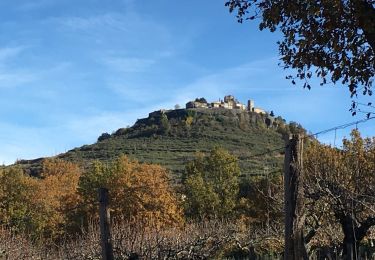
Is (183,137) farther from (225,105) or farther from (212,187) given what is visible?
(212,187)

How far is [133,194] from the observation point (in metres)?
41.1

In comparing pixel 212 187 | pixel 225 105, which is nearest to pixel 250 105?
pixel 225 105

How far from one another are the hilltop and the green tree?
43.2 metres

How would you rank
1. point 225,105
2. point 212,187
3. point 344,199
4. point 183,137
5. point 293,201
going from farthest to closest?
point 225,105 < point 183,137 < point 212,187 < point 344,199 < point 293,201

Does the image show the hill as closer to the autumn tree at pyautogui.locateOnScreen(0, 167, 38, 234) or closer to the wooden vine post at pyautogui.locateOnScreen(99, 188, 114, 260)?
the autumn tree at pyautogui.locateOnScreen(0, 167, 38, 234)

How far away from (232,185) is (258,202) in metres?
4.49

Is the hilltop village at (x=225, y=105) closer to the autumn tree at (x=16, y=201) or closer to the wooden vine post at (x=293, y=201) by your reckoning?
the autumn tree at (x=16, y=201)

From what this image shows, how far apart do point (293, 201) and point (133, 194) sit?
34230 millimetres

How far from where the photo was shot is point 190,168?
176 feet

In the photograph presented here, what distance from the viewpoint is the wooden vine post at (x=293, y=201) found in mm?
7461

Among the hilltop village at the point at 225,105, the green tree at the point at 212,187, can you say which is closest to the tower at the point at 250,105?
the hilltop village at the point at 225,105

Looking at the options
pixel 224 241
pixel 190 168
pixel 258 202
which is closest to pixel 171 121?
pixel 190 168

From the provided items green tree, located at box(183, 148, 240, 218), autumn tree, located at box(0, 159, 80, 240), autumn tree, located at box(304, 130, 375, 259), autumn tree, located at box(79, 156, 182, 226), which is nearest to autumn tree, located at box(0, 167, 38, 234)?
autumn tree, located at box(0, 159, 80, 240)

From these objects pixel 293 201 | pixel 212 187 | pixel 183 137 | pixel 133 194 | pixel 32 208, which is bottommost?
pixel 32 208
